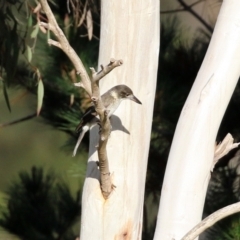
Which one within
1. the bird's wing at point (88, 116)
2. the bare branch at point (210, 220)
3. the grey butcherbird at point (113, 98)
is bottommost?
the bare branch at point (210, 220)

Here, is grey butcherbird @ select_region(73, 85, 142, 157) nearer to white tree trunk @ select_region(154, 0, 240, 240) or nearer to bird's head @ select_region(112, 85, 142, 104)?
bird's head @ select_region(112, 85, 142, 104)

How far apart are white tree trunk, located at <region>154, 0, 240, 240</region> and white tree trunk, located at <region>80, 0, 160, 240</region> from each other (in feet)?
0.29

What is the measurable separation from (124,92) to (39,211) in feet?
3.82

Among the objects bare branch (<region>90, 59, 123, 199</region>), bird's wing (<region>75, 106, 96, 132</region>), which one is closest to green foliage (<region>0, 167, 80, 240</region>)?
bird's wing (<region>75, 106, 96, 132</region>)

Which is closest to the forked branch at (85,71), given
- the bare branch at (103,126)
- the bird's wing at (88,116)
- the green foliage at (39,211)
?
the bare branch at (103,126)

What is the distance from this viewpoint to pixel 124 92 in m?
1.90

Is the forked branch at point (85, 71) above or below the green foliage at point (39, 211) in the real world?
above

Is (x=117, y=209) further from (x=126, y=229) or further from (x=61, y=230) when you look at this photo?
(x=61, y=230)

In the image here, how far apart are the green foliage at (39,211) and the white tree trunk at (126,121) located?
0.93 metres

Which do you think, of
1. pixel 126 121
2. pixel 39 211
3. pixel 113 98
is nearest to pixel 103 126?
pixel 113 98

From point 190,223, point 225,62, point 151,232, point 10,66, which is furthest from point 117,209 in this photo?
point 151,232

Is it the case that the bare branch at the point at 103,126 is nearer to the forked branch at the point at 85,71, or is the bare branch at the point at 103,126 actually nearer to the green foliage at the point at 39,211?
the forked branch at the point at 85,71

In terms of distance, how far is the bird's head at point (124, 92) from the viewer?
188cm

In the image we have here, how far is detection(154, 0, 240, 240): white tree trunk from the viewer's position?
1.96m
